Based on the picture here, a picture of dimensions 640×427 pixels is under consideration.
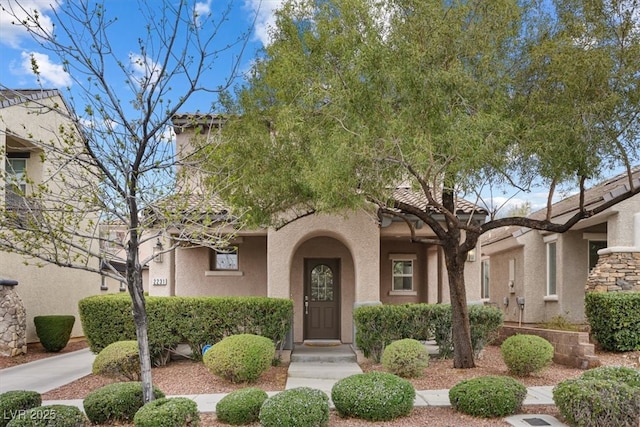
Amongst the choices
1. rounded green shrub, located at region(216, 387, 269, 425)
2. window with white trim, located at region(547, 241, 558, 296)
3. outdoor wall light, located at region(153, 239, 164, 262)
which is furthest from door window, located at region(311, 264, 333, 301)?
rounded green shrub, located at region(216, 387, 269, 425)

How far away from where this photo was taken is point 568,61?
9.55m

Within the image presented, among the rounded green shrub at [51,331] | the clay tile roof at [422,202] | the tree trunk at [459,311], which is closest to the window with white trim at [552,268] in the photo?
the clay tile roof at [422,202]

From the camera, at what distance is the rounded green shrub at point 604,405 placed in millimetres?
7281

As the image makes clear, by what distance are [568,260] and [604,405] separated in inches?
450

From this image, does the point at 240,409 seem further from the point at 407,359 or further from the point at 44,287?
the point at 44,287

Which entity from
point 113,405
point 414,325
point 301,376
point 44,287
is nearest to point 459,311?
point 414,325

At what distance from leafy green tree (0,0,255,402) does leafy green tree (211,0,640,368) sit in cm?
160

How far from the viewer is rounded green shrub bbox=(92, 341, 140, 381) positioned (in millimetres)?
10297

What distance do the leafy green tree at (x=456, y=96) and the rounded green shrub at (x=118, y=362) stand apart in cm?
345

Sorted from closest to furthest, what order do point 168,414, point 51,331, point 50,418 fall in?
1. point 168,414
2. point 50,418
3. point 51,331

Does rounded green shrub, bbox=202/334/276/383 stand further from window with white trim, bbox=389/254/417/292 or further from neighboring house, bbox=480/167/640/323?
neighboring house, bbox=480/167/640/323

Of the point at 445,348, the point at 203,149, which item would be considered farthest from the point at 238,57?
the point at 445,348

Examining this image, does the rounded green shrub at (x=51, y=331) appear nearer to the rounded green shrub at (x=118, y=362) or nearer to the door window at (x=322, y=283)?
the door window at (x=322, y=283)

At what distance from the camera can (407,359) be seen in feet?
36.1
